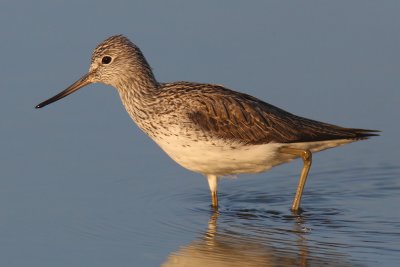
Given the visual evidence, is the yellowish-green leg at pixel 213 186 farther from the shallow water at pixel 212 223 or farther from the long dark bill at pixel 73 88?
the long dark bill at pixel 73 88

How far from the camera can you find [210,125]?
11.8 metres

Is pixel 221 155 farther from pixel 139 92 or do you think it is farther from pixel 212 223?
pixel 139 92

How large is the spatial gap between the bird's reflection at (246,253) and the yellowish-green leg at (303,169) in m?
1.07

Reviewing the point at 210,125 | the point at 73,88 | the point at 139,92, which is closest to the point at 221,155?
the point at 210,125

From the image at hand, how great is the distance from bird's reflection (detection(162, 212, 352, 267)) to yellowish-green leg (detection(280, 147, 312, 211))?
3.51ft

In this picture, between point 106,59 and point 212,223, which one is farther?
point 106,59

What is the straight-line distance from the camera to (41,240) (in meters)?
10.4

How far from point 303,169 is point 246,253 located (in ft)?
7.64

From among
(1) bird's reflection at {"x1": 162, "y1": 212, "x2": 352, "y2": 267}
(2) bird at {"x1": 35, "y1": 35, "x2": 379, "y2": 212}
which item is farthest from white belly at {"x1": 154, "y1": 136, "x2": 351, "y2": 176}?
(1) bird's reflection at {"x1": 162, "y1": 212, "x2": 352, "y2": 267}

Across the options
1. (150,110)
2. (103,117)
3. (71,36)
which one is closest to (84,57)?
(71,36)

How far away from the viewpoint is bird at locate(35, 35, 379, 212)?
11.8m

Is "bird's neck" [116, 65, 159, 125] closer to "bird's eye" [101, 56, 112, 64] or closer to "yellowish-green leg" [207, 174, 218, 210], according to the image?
"bird's eye" [101, 56, 112, 64]

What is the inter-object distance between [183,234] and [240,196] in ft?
6.36

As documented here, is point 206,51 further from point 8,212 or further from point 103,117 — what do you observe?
point 8,212
